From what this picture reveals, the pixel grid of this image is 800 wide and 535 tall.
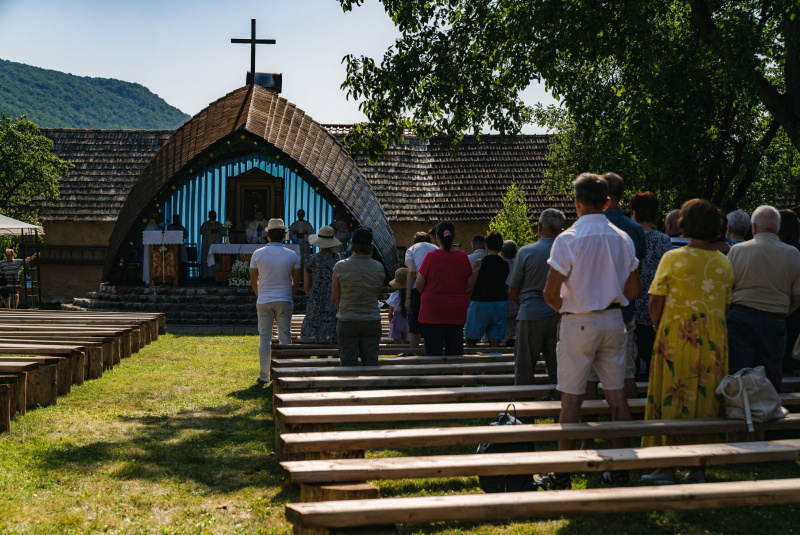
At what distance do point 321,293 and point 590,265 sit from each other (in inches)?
189

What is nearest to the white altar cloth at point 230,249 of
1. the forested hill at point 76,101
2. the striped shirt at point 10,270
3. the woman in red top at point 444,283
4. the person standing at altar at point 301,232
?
the person standing at altar at point 301,232

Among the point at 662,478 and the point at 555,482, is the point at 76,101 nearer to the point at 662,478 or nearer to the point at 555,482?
the point at 555,482

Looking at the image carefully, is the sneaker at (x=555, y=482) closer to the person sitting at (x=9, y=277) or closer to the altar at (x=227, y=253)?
the altar at (x=227, y=253)

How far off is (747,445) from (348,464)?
222cm

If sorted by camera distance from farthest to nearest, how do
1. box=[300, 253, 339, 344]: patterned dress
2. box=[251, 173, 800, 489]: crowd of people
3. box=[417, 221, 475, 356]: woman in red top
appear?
1. box=[300, 253, 339, 344]: patterned dress
2. box=[417, 221, 475, 356]: woman in red top
3. box=[251, 173, 800, 489]: crowd of people

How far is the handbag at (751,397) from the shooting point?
16.0 ft

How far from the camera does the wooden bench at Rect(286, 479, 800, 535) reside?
3439 millimetres

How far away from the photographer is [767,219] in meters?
6.05

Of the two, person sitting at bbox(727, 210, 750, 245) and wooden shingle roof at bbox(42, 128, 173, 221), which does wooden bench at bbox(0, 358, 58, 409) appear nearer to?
person sitting at bbox(727, 210, 750, 245)

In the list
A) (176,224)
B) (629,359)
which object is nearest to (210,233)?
(176,224)

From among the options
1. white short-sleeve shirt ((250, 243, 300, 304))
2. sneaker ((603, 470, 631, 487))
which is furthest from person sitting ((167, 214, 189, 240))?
sneaker ((603, 470, 631, 487))

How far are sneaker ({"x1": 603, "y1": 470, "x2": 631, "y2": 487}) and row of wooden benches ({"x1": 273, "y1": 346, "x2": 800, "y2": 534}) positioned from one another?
0.69 feet

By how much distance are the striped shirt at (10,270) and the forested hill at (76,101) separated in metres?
82.3

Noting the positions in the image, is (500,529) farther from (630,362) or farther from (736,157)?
(736,157)
